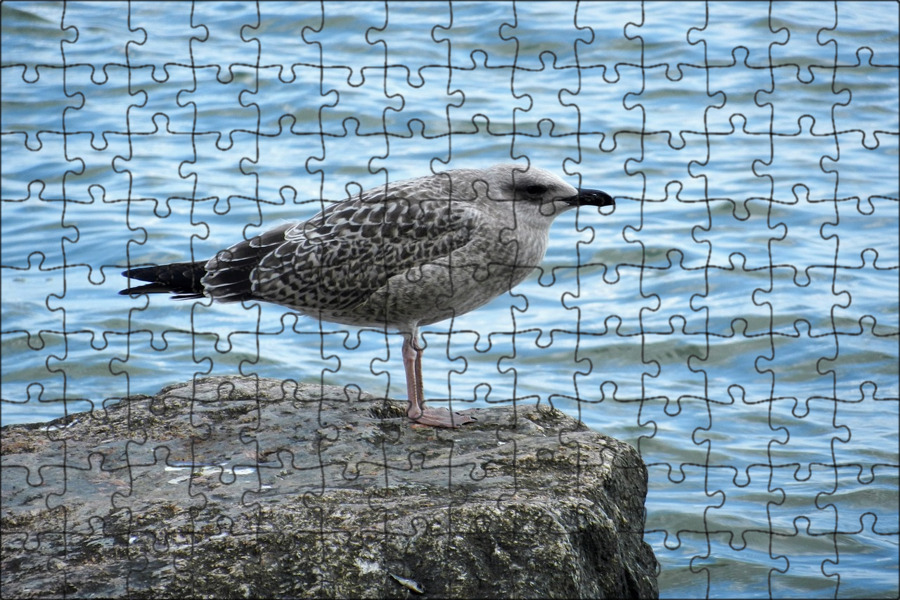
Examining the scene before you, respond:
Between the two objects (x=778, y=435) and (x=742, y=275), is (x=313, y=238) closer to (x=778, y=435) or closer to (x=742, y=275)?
(x=778, y=435)

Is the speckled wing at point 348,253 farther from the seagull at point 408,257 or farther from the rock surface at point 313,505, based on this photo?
the rock surface at point 313,505

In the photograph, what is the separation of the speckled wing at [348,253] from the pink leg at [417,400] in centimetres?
44

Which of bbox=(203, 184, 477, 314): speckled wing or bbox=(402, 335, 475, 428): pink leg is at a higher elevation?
bbox=(203, 184, 477, 314): speckled wing

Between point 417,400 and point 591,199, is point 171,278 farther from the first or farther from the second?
point 591,199

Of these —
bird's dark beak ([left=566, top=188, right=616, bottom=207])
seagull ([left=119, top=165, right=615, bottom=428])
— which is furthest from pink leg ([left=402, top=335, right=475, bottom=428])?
bird's dark beak ([left=566, top=188, right=616, bottom=207])

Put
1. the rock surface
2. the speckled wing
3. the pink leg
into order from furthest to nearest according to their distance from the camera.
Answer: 1. the pink leg
2. the speckled wing
3. the rock surface

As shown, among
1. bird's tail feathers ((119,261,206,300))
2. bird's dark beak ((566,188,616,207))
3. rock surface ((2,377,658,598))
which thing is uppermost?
bird's dark beak ((566,188,616,207))

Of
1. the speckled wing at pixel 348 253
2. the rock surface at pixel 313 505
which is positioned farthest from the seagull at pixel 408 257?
the rock surface at pixel 313 505

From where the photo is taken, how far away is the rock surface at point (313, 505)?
5242mm

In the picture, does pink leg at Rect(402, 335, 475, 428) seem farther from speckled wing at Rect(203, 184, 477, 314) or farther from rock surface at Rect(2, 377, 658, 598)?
speckled wing at Rect(203, 184, 477, 314)

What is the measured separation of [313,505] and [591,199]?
7.48ft

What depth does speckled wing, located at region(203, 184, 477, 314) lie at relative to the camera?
257 inches

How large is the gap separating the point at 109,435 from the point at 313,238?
5.39 feet

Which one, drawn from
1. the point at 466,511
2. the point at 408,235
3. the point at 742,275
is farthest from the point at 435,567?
the point at 742,275
